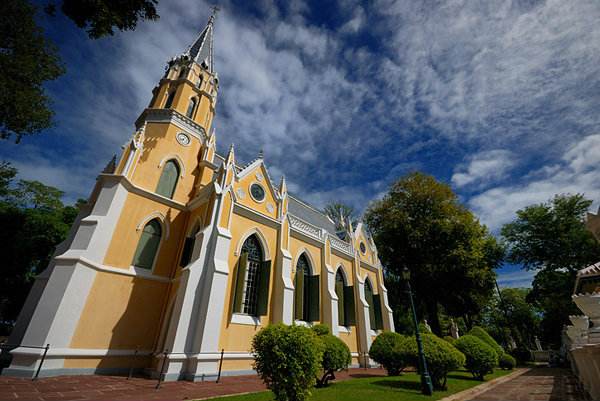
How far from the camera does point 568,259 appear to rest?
21.6 metres

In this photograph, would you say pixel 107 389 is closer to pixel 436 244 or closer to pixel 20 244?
pixel 20 244

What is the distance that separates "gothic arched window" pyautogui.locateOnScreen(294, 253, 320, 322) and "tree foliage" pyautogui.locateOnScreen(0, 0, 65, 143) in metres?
14.2

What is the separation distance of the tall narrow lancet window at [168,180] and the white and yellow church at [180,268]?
0.20 feet

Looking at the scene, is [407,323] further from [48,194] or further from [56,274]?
[48,194]

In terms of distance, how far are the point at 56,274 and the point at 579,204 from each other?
122ft

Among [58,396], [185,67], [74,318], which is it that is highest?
[185,67]

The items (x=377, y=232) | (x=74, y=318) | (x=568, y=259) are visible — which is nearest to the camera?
(x=74, y=318)

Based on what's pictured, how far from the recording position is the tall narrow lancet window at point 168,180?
13289mm

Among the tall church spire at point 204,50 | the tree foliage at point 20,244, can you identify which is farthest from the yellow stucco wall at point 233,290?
the tree foliage at point 20,244

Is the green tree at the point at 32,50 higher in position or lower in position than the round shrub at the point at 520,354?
higher

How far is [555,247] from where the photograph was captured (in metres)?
22.6

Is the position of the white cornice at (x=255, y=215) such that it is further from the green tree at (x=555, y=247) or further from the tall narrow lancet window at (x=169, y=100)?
the green tree at (x=555, y=247)

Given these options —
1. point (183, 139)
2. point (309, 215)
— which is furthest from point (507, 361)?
point (183, 139)

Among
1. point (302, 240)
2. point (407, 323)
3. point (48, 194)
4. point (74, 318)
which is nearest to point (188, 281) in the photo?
point (74, 318)
